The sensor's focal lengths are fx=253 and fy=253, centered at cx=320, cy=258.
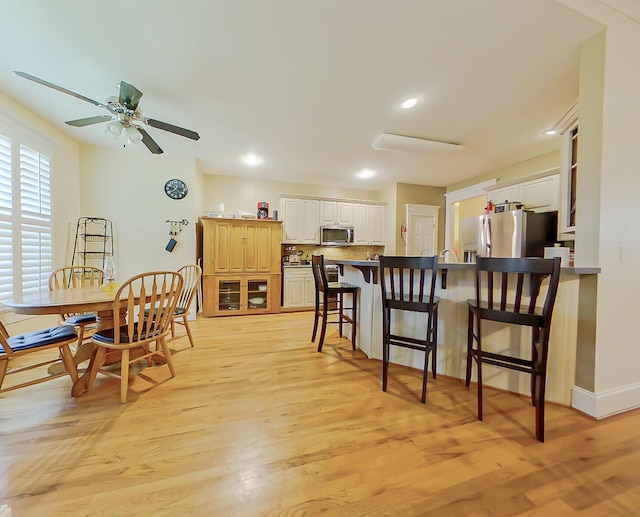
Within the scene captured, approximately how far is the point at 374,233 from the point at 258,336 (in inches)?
138

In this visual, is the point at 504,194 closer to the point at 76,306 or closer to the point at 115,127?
the point at 115,127

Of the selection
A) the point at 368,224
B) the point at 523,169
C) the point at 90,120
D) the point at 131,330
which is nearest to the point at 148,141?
the point at 90,120

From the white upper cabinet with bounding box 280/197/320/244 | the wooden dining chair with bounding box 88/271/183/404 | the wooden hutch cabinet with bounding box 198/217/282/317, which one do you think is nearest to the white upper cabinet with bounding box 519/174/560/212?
the white upper cabinet with bounding box 280/197/320/244

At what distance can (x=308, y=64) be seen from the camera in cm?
208

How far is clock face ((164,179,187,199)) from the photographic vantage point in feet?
13.2

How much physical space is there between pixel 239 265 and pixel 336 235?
6.85 feet

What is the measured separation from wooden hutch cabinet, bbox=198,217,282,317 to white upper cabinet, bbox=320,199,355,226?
107 cm

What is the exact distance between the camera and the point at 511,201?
12.4 feet

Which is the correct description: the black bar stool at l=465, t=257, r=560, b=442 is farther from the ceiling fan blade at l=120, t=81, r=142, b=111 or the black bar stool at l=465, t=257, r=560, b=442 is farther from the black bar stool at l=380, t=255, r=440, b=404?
the ceiling fan blade at l=120, t=81, r=142, b=111

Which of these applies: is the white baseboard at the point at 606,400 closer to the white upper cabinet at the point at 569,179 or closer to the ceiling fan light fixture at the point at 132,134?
the white upper cabinet at the point at 569,179

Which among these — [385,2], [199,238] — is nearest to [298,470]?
[385,2]

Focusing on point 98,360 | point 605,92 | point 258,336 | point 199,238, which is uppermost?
point 605,92

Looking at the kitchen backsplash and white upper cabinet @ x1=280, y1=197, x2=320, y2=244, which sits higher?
white upper cabinet @ x1=280, y1=197, x2=320, y2=244

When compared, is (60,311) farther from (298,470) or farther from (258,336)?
(258,336)
